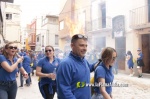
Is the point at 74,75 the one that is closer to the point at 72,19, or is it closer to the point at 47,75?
the point at 47,75

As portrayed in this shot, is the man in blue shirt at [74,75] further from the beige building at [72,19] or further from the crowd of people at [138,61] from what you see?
the beige building at [72,19]

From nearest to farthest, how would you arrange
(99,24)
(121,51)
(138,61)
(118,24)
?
(138,61) < (121,51) < (118,24) < (99,24)

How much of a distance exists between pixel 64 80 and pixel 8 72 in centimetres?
159

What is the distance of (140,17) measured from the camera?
14.9 m

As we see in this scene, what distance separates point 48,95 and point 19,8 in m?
39.2

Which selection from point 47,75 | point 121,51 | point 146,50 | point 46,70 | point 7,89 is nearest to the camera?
point 7,89

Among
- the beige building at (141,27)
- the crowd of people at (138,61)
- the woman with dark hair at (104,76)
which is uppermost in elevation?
the beige building at (141,27)

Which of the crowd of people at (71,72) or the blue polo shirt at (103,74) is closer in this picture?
the crowd of people at (71,72)

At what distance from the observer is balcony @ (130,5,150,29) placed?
1425cm

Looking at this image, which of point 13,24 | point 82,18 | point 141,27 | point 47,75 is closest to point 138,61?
point 141,27

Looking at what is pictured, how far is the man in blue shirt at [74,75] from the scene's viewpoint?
7.67ft

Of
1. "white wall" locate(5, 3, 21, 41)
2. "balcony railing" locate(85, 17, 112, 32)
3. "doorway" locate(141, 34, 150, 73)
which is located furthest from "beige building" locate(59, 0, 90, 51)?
"white wall" locate(5, 3, 21, 41)

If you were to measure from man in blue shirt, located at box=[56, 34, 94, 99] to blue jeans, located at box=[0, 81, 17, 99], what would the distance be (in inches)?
57.3

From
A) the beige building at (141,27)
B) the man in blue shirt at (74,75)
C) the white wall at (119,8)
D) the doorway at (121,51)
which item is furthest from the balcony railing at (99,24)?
the man in blue shirt at (74,75)
